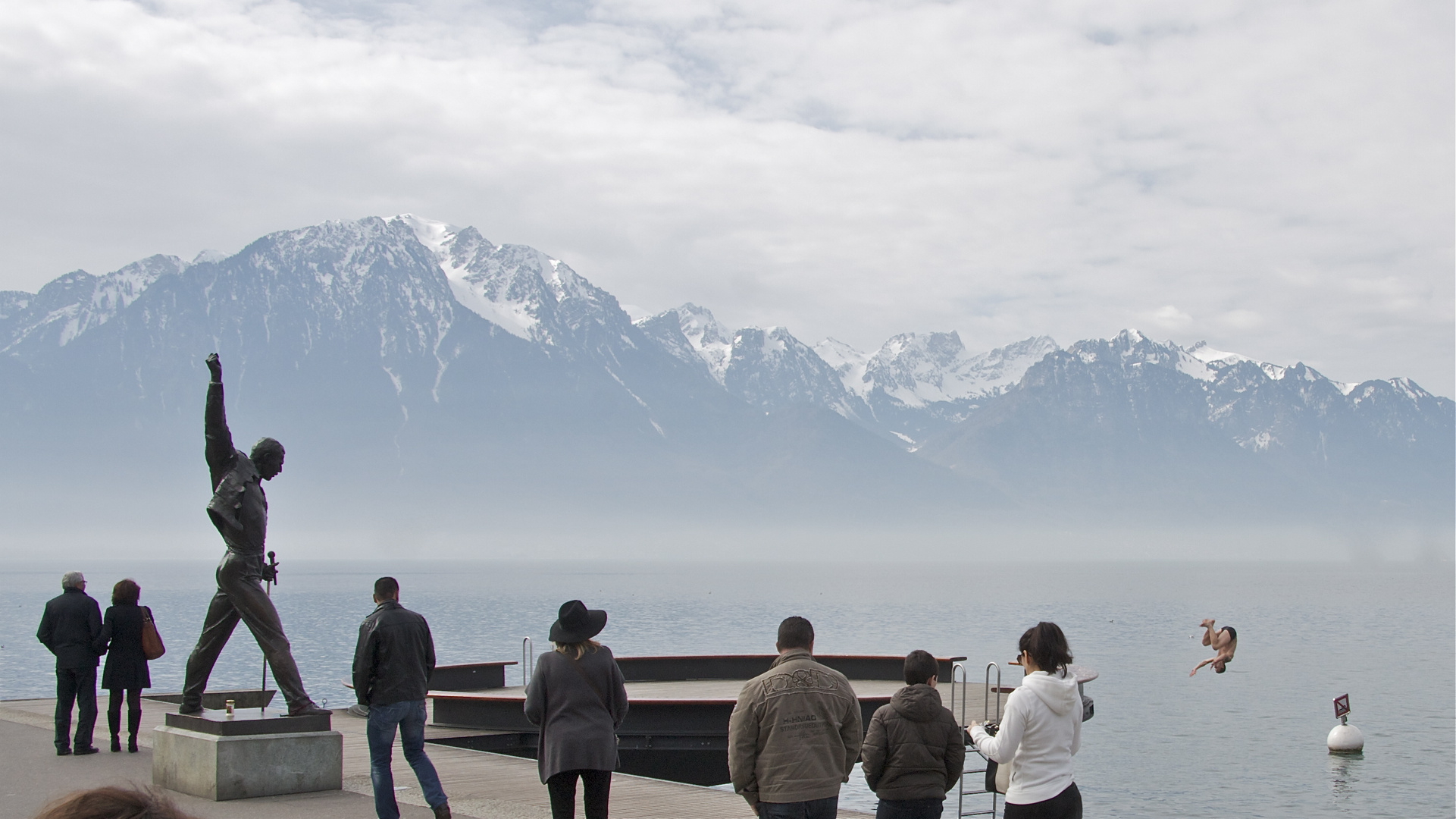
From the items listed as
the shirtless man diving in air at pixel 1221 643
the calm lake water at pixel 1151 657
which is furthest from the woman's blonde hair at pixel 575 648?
the calm lake water at pixel 1151 657

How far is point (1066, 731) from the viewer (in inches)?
310

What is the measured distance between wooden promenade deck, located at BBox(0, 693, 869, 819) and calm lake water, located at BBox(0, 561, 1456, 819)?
1266cm

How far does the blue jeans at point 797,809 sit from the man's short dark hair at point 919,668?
106cm

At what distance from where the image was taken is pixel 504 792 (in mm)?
14078

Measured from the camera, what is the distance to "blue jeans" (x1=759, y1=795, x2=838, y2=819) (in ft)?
27.0

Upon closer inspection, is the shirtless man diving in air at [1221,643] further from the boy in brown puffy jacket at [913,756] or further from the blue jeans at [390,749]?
the blue jeans at [390,749]

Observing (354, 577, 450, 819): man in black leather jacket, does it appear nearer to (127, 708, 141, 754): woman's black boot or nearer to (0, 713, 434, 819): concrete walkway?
(0, 713, 434, 819): concrete walkway

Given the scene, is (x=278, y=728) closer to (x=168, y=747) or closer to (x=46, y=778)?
(x=168, y=747)

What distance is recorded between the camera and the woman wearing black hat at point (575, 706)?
9.62 m

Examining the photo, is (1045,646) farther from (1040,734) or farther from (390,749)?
(390,749)

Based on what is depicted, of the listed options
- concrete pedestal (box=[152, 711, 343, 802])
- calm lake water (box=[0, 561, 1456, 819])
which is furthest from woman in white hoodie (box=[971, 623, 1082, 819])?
calm lake water (box=[0, 561, 1456, 819])

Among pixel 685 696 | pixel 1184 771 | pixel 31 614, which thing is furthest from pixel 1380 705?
pixel 31 614

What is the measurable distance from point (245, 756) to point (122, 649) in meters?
4.11

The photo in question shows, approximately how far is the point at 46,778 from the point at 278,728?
2995 millimetres
